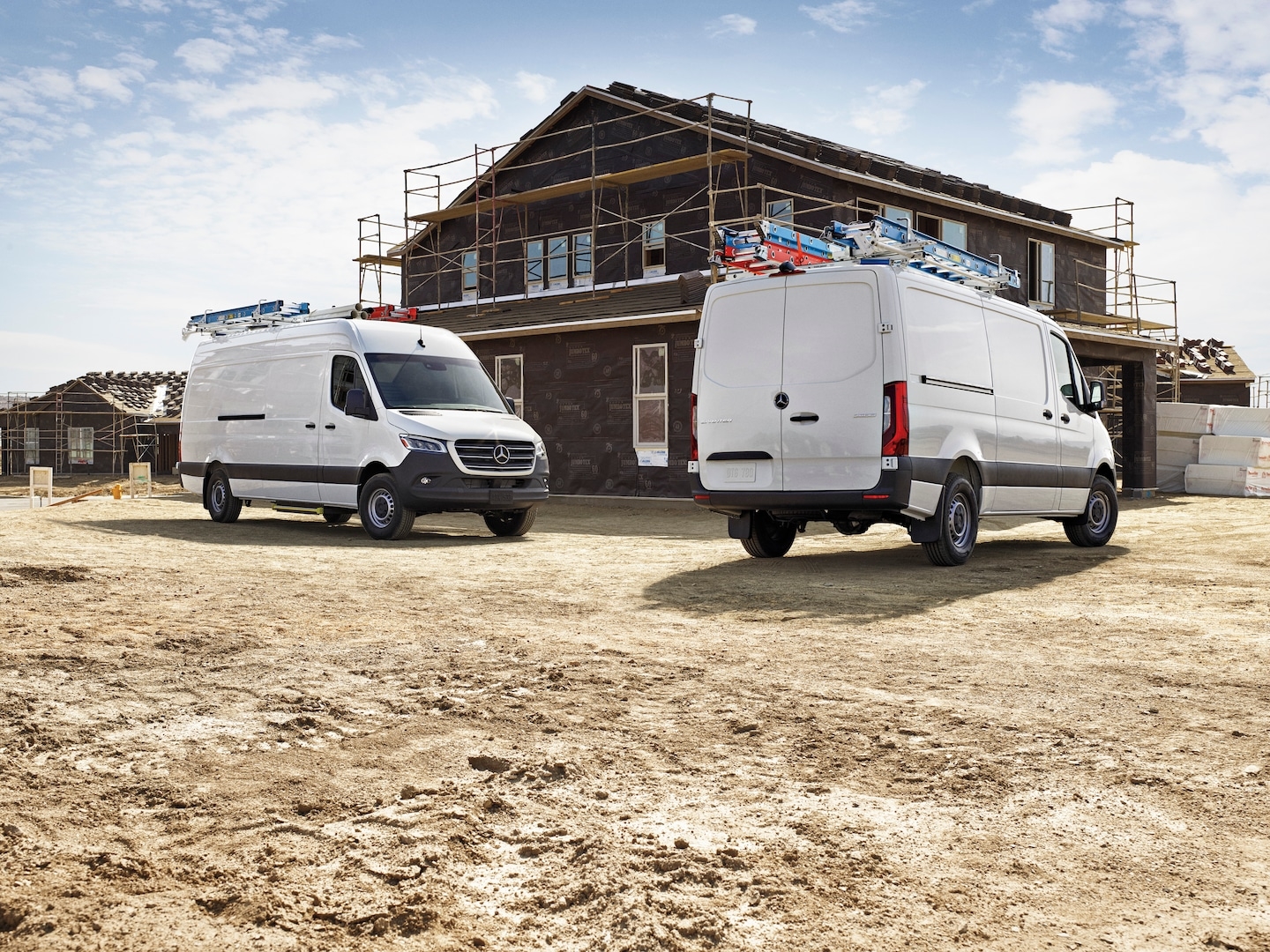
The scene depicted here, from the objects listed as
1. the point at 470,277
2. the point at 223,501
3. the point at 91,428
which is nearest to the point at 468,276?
the point at 470,277

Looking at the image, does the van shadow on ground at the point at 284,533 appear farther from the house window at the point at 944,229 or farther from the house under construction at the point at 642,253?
the house window at the point at 944,229

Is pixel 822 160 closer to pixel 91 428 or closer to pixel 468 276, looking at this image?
pixel 468 276

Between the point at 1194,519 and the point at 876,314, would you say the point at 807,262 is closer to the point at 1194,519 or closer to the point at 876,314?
the point at 876,314

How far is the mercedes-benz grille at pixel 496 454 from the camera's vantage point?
43.3ft

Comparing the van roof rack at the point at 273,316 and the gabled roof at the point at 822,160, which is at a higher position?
the gabled roof at the point at 822,160

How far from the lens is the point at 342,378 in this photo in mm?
14109

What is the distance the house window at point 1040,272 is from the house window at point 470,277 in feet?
43.2

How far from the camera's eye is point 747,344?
10.3 meters

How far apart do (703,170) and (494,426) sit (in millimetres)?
11250

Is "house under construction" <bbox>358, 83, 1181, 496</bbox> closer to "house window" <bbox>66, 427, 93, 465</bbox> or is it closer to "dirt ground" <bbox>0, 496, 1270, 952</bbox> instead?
"dirt ground" <bbox>0, 496, 1270, 952</bbox>

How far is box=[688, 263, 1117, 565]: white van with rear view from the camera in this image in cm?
959

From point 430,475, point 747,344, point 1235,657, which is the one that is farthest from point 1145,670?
point 430,475

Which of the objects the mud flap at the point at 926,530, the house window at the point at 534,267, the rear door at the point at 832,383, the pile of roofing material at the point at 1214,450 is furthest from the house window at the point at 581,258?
the mud flap at the point at 926,530

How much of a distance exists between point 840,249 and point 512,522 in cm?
571
